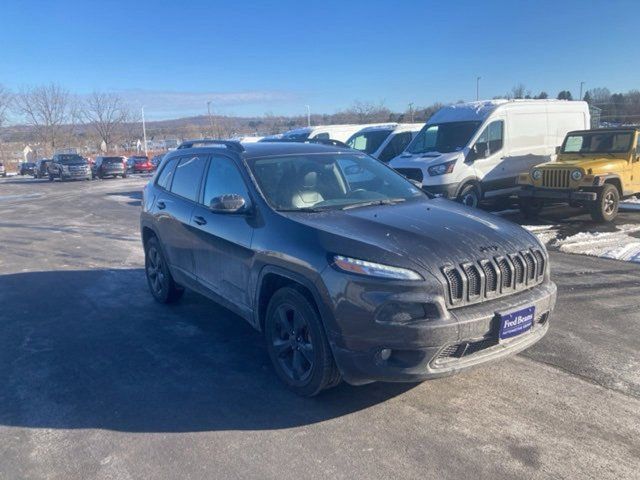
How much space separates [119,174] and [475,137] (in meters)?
31.0

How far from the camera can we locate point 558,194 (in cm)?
1057

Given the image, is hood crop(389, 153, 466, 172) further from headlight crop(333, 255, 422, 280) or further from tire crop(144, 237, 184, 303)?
headlight crop(333, 255, 422, 280)

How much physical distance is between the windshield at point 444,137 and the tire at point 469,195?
34.0 inches

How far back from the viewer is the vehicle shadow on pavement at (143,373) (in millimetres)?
3795

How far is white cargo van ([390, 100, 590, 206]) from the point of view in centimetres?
1164

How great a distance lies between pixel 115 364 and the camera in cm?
473

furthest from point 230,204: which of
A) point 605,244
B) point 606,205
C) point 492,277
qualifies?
point 606,205

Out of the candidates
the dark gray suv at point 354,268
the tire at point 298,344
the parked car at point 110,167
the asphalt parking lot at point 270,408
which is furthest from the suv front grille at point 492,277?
the parked car at point 110,167

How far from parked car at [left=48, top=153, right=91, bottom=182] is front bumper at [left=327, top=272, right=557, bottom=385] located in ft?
118

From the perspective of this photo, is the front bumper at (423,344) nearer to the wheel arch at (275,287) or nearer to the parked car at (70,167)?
the wheel arch at (275,287)

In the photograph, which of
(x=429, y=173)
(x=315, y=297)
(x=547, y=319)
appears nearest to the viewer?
(x=315, y=297)

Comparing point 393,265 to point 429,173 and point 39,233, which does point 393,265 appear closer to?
point 429,173

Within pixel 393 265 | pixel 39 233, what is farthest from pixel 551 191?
pixel 39 233

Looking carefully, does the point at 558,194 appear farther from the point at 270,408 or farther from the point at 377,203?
the point at 270,408
